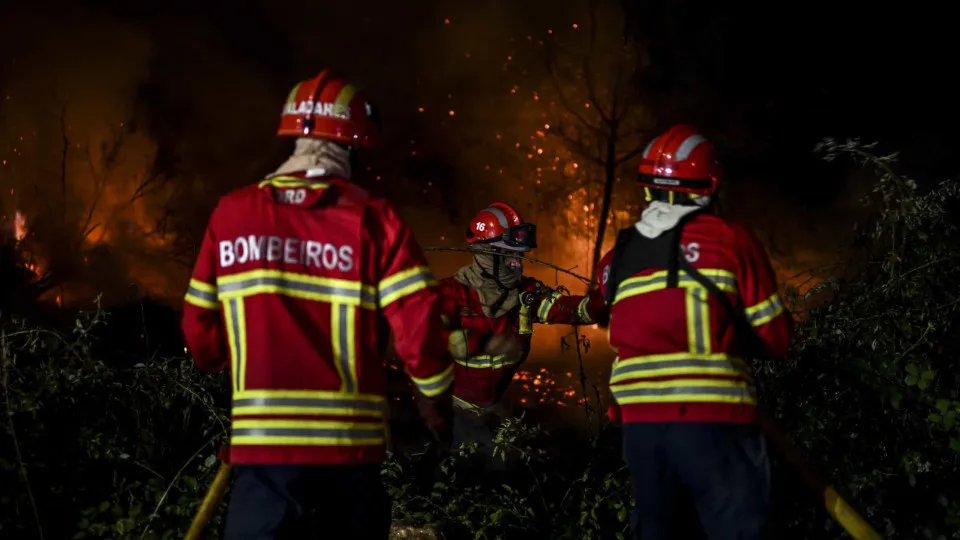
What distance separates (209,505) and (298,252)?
1.01 metres

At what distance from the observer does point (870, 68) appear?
15203 millimetres

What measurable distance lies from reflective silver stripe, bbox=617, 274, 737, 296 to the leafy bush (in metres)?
1.30

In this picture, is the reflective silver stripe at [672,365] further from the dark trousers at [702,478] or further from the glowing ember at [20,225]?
the glowing ember at [20,225]

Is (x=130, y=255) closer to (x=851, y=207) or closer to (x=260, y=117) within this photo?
(x=260, y=117)

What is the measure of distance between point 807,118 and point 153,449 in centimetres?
1358

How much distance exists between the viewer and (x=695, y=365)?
11.5 feet

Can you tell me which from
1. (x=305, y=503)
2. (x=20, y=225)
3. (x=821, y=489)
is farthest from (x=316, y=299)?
(x=20, y=225)

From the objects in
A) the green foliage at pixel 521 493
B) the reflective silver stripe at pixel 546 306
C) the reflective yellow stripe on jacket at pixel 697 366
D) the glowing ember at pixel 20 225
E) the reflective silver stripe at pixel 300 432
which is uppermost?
the glowing ember at pixel 20 225

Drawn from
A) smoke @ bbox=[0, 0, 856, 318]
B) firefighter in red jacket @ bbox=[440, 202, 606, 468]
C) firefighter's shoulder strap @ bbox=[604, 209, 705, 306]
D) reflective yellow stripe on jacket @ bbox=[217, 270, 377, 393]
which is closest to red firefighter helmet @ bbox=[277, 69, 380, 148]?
reflective yellow stripe on jacket @ bbox=[217, 270, 377, 393]

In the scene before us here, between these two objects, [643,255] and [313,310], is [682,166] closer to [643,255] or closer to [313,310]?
[643,255]

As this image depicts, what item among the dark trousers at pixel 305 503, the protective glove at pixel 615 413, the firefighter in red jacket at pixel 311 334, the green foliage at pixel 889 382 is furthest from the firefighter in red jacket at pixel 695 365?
the green foliage at pixel 889 382

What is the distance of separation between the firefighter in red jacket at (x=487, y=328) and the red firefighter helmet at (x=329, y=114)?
2630 mm

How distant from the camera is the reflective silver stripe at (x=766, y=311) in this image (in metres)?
3.53

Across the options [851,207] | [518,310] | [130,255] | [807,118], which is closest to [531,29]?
[807,118]
